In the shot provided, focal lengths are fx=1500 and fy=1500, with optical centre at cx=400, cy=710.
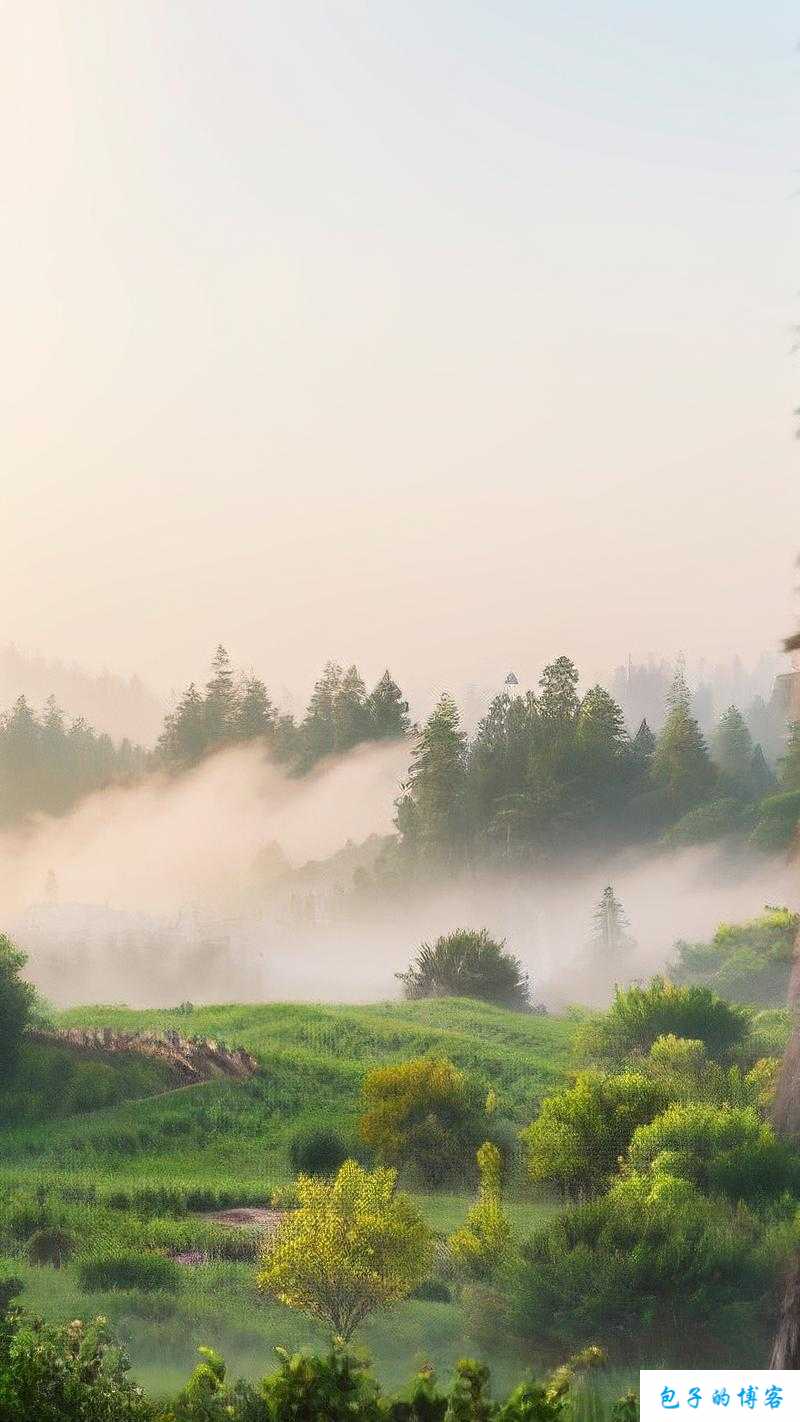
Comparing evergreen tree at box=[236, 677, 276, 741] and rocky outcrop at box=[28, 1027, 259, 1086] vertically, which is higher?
evergreen tree at box=[236, 677, 276, 741]

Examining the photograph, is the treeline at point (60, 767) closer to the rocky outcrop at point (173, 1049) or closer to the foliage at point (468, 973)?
the rocky outcrop at point (173, 1049)

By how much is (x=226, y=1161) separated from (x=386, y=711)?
400 centimetres

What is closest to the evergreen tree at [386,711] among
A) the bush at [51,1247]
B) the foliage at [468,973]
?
the foliage at [468,973]

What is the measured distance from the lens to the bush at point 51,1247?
7.85 metres

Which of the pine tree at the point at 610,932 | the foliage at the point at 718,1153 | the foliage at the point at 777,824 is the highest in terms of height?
the foliage at the point at 777,824

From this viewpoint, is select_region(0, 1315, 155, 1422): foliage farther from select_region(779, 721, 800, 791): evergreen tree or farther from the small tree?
select_region(779, 721, 800, 791): evergreen tree

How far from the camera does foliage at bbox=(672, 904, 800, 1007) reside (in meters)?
10.2

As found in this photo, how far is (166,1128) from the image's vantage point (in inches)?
341

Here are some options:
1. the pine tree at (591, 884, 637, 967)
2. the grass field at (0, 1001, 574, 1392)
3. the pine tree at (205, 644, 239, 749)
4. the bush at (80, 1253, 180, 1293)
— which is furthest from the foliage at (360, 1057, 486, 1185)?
the pine tree at (205, 644, 239, 749)

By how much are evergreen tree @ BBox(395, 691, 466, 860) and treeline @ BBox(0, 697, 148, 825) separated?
211 cm

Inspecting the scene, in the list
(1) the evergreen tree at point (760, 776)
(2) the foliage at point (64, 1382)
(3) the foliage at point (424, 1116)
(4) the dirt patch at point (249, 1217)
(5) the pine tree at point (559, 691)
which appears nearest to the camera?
(2) the foliage at point (64, 1382)

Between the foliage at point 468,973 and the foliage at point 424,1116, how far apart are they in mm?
1129

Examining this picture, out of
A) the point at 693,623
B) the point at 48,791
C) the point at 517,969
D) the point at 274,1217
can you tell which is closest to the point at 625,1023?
the point at 517,969

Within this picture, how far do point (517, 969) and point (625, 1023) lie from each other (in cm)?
109
